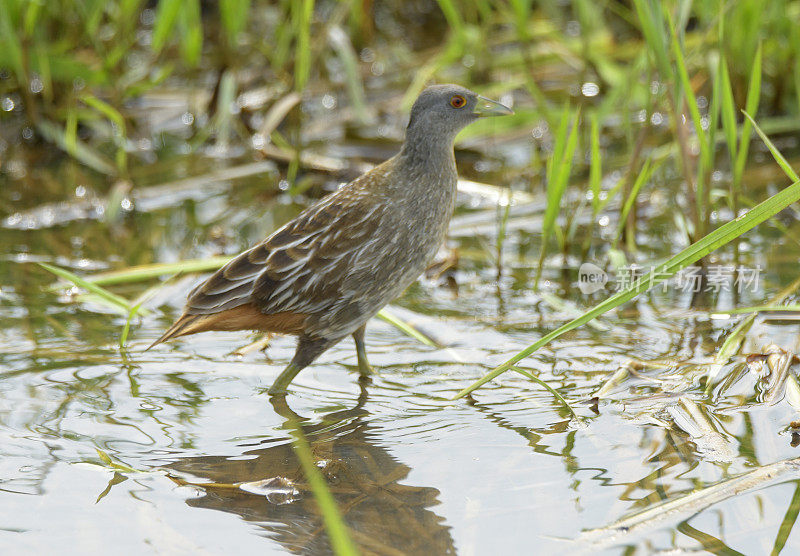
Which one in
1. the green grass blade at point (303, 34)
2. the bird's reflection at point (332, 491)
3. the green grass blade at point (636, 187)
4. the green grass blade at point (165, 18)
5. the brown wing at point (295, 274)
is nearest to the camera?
the bird's reflection at point (332, 491)

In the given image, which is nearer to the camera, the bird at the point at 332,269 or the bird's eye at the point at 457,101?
the bird at the point at 332,269

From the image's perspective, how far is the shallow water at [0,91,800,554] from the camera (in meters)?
2.86

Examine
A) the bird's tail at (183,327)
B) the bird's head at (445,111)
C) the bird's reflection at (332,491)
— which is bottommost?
the bird's reflection at (332,491)

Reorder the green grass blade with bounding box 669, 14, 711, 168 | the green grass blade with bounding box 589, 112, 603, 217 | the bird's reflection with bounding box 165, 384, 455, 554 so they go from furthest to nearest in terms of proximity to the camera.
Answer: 1. the green grass blade with bounding box 589, 112, 603, 217
2. the green grass blade with bounding box 669, 14, 711, 168
3. the bird's reflection with bounding box 165, 384, 455, 554

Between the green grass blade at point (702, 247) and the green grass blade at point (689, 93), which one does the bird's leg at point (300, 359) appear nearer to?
the green grass blade at point (702, 247)

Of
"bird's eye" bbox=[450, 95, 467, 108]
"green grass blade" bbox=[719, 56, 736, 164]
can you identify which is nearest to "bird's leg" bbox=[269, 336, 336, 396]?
"bird's eye" bbox=[450, 95, 467, 108]

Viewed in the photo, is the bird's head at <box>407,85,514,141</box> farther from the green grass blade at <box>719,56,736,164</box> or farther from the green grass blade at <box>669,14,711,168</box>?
the green grass blade at <box>719,56,736,164</box>

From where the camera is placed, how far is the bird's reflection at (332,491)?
2852 millimetres

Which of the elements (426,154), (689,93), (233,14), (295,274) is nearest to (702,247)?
(689,93)

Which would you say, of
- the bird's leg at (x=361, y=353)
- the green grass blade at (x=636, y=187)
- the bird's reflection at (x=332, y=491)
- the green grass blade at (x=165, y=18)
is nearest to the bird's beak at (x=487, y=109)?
the green grass blade at (x=636, y=187)

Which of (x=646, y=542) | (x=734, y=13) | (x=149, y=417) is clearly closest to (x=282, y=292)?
(x=149, y=417)

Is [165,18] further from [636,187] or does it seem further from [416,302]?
[636,187]

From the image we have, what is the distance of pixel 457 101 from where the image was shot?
4.18m

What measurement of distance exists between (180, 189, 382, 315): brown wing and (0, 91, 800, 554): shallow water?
1.19 ft
